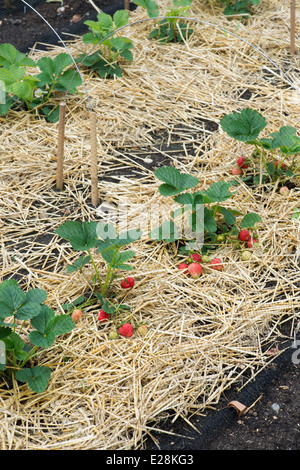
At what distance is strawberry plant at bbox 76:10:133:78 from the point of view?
3.38m

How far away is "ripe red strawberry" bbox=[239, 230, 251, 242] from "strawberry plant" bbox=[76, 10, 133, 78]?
1.58m

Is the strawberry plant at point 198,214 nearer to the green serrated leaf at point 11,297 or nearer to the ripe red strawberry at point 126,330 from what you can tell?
the ripe red strawberry at point 126,330

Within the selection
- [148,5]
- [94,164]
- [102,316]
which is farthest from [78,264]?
[148,5]

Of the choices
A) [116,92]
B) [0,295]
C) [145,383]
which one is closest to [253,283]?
[145,383]

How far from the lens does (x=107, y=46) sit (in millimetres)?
3455

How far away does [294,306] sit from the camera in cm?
220

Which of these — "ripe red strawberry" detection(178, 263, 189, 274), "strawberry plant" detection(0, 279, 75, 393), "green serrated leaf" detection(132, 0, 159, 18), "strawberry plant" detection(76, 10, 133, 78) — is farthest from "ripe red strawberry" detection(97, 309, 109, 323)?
"green serrated leaf" detection(132, 0, 159, 18)

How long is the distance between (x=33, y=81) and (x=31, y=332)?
178 cm

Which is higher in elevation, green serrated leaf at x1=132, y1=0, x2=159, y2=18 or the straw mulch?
green serrated leaf at x1=132, y1=0, x2=159, y2=18

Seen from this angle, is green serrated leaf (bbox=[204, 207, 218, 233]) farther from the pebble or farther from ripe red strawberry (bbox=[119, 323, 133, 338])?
the pebble

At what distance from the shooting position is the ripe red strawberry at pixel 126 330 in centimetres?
205

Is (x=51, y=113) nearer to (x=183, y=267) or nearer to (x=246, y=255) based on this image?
(x=183, y=267)
